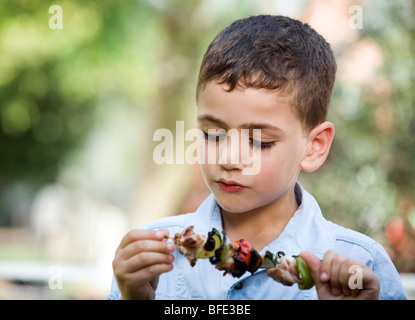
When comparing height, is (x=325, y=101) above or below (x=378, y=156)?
below

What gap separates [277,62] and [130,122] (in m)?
9.31

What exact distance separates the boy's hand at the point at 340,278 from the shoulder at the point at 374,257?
225mm

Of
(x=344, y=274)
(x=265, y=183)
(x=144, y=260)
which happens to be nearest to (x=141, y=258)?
(x=144, y=260)

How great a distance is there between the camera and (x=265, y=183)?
1.55 metres

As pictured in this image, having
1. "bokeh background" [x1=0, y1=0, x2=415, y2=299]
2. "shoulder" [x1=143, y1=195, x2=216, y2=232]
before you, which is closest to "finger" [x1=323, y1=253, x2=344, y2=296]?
"shoulder" [x1=143, y1=195, x2=216, y2=232]

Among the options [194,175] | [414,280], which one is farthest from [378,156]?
[194,175]

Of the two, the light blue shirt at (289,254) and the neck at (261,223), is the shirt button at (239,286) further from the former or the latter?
the neck at (261,223)

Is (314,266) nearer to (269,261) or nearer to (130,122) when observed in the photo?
(269,261)

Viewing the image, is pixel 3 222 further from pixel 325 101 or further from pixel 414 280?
pixel 325 101

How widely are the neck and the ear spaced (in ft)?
0.41

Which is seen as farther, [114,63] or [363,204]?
[114,63]

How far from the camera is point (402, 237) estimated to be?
439 cm
